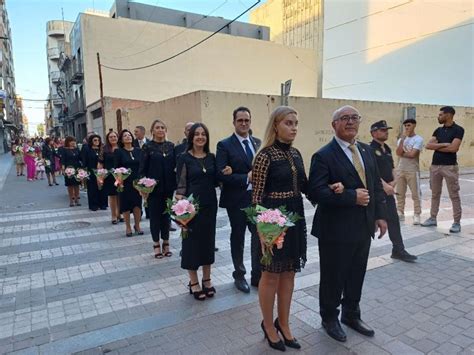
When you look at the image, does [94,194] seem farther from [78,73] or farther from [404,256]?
[78,73]

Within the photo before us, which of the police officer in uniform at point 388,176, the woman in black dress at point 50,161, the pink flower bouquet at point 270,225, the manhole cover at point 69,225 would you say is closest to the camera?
the pink flower bouquet at point 270,225

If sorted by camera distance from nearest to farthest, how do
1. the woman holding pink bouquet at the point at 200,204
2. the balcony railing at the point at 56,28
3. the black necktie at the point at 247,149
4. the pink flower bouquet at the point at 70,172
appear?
1. the woman holding pink bouquet at the point at 200,204
2. the black necktie at the point at 247,149
3. the pink flower bouquet at the point at 70,172
4. the balcony railing at the point at 56,28

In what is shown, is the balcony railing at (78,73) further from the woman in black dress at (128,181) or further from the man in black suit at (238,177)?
the man in black suit at (238,177)

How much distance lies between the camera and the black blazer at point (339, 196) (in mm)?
2848

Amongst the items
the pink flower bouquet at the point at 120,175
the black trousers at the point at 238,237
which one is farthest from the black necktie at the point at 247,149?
the pink flower bouquet at the point at 120,175

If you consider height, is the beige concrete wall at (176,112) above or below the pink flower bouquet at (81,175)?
above

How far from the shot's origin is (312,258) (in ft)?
17.0

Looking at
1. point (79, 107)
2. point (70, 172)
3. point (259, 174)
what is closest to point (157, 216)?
point (259, 174)

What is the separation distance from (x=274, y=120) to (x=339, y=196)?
2.61 feet

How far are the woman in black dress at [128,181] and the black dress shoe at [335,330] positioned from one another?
4211mm

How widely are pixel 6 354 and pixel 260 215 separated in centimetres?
248

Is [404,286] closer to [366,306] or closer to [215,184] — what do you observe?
[366,306]

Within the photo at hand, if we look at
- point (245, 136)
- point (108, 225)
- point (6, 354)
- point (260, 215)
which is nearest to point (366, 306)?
point (260, 215)

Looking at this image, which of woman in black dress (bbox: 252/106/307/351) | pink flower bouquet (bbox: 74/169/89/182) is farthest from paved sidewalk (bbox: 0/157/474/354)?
pink flower bouquet (bbox: 74/169/89/182)
